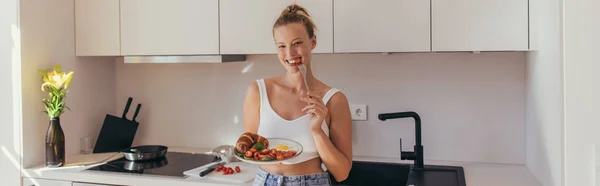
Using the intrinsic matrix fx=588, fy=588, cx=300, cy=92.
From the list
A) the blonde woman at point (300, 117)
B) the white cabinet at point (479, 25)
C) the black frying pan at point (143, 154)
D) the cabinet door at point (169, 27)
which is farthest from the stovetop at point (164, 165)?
the white cabinet at point (479, 25)

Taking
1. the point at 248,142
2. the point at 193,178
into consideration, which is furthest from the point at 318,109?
the point at 193,178

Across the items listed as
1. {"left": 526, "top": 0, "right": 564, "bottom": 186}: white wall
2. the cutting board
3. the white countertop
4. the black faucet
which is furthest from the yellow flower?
{"left": 526, "top": 0, "right": 564, "bottom": 186}: white wall

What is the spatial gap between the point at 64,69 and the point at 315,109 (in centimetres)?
147

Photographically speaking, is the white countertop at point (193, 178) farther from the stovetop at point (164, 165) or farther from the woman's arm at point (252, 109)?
the woman's arm at point (252, 109)

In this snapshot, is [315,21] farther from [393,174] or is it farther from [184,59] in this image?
[393,174]

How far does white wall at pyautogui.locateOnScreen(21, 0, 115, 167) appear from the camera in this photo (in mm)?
2508

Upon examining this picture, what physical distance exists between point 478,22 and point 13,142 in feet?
6.49

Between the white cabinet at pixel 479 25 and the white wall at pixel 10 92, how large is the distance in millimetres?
1727

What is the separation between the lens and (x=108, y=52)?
269 centimetres

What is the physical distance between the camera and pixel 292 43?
1834mm

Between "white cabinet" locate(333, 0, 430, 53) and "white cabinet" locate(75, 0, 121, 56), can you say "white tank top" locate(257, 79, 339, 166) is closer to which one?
"white cabinet" locate(333, 0, 430, 53)

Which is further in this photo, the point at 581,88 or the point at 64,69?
the point at 64,69

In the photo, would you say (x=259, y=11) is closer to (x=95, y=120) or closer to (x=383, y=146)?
(x=383, y=146)

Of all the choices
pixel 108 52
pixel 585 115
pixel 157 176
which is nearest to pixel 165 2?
pixel 108 52
